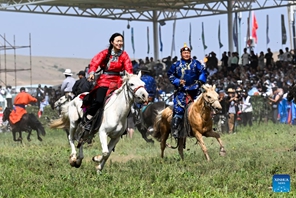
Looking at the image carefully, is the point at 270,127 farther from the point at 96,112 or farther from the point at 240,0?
the point at 240,0

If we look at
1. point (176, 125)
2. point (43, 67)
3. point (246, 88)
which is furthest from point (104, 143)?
point (43, 67)

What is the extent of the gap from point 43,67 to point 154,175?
393 feet

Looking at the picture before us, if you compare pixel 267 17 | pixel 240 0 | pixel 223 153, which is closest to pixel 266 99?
pixel 240 0

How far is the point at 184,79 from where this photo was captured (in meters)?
15.2

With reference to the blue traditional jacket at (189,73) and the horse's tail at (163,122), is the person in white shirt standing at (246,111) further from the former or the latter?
the blue traditional jacket at (189,73)

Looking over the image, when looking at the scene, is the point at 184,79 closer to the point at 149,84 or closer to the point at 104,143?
the point at 104,143

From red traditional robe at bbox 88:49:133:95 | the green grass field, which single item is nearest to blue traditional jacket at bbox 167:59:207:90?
the green grass field

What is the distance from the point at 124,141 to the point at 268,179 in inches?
430

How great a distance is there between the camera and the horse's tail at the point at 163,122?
15781 millimetres

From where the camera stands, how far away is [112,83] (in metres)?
13.8

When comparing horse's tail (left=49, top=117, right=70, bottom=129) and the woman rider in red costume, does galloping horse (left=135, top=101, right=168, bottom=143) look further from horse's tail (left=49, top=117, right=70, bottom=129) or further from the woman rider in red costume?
the woman rider in red costume

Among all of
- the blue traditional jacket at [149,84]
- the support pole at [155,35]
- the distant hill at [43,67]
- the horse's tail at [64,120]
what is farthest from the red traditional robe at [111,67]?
the distant hill at [43,67]

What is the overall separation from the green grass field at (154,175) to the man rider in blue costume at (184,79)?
2.87ft

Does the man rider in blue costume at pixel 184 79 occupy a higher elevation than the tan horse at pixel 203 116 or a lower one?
higher
